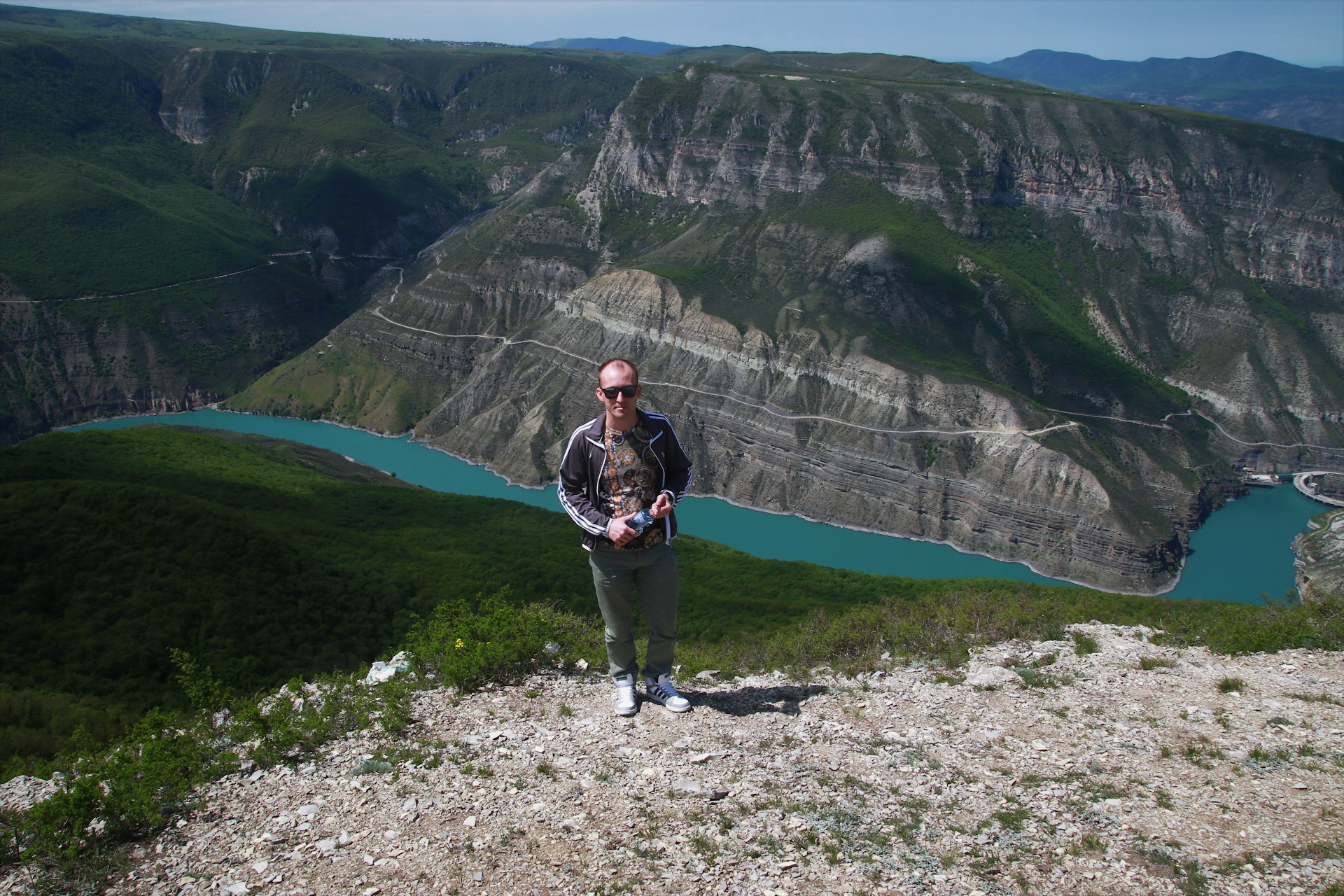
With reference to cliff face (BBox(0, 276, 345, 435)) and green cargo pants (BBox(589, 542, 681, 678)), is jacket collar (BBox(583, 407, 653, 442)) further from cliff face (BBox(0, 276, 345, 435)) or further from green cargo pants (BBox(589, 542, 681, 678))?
cliff face (BBox(0, 276, 345, 435))

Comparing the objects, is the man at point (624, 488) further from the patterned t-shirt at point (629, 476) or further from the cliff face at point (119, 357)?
the cliff face at point (119, 357)

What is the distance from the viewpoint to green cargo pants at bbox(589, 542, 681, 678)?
7.88 m

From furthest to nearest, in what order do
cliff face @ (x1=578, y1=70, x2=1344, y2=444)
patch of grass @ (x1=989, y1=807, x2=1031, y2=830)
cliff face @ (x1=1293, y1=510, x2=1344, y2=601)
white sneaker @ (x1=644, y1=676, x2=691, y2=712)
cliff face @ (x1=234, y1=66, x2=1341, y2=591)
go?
cliff face @ (x1=578, y1=70, x2=1344, y2=444) < cliff face @ (x1=234, y1=66, x2=1341, y2=591) < cliff face @ (x1=1293, y1=510, x2=1344, y2=601) < white sneaker @ (x1=644, y1=676, x2=691, y2=712) < patch of grass @ (x1=989, y1=807, x2=1031, y2=830)

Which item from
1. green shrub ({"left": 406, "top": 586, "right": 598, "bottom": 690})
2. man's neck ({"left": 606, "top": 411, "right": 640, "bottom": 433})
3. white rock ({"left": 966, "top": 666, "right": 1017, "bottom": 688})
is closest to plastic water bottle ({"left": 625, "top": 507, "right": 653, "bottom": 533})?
man's neck ({"left": 606, "top": 411, "right": 640, "bottom": 433})

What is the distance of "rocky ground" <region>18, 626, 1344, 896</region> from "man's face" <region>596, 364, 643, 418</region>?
3.27m

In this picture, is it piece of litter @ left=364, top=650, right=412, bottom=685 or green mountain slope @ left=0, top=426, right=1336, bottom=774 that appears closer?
piece of litter @ left=364, top=650, right=412, bottom=685

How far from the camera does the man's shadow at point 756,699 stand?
352 inches

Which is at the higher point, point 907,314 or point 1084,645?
point 907,314

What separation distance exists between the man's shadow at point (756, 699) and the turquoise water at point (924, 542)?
44132 mm

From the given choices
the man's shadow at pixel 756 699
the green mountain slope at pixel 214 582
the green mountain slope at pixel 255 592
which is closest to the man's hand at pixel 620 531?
the man's shadow at pixel 756 699

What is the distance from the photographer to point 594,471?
765 cm

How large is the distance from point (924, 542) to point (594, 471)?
2125 inches

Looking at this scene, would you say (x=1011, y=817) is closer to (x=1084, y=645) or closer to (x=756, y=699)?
(x=756, y=699)

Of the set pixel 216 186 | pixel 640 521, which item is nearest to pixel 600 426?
pixel 640 521
